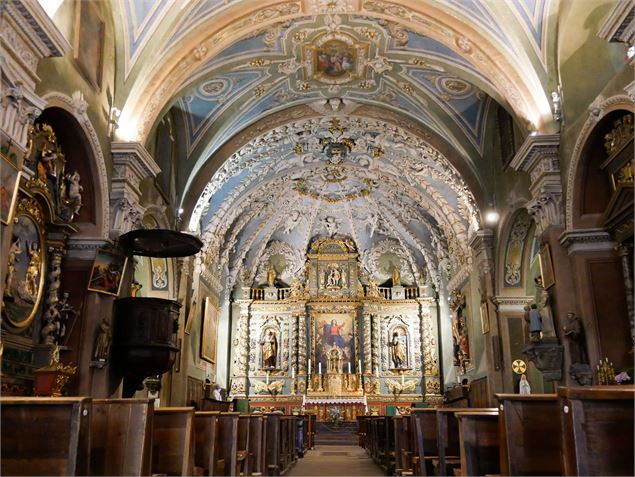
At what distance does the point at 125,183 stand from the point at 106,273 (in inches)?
63.2

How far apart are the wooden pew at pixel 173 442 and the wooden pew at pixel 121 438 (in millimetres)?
641

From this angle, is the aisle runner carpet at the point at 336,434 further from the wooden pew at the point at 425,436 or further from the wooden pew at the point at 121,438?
the wooden pew at the point at 121,438

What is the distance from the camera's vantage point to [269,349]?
21.4 metres

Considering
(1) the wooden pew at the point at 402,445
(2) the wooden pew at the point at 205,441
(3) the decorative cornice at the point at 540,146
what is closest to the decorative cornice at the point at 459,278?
(3) the decorative cornice at the point at 540,146

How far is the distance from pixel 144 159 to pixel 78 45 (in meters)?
2.12

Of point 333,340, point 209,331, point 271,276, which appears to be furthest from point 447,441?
point 271,276

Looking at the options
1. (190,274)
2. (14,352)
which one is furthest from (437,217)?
(14,352)

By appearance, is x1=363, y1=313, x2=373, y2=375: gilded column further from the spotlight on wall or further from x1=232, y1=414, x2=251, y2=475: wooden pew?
x1=232, y1=414, x2=251, y2=475: wooden pew

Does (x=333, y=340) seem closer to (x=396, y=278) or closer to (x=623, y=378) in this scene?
(x=396, y=278)

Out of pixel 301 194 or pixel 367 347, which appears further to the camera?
pixel 367 347

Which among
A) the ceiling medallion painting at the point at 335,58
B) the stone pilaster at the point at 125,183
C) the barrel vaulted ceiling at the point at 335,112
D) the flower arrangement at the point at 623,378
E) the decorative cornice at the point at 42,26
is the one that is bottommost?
the flower arrangement at the point at 623,378

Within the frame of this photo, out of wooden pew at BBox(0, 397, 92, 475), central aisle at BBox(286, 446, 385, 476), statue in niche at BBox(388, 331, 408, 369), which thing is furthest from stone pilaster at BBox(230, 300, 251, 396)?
wooden pew at BBox(0, 397, 92, 475)

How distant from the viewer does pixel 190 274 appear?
15000mm

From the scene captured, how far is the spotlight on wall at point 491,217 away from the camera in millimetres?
13961
